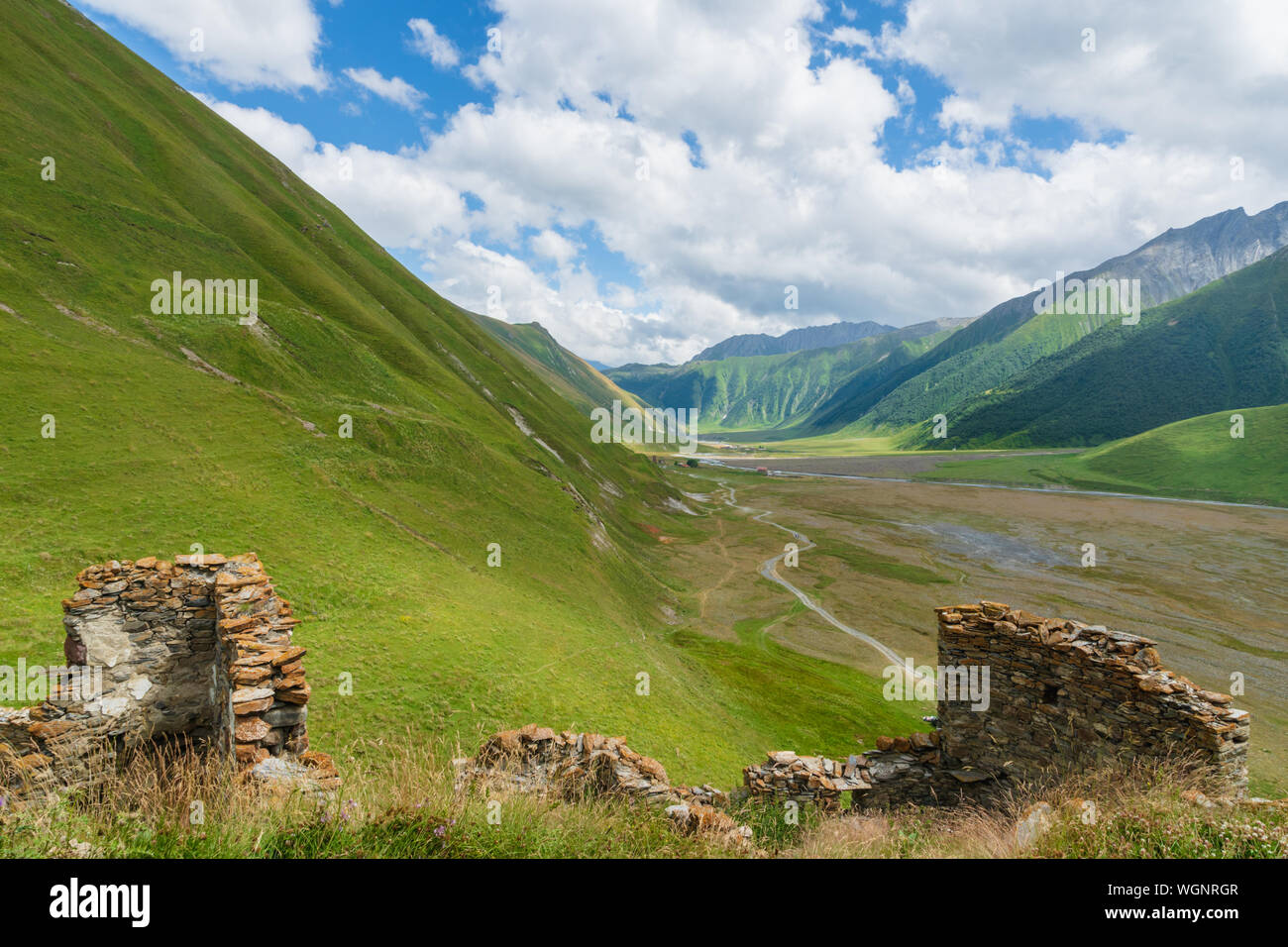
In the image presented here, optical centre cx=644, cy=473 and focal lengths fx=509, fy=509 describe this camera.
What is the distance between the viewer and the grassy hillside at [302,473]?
2419 cm

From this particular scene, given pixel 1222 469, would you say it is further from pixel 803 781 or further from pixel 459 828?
pixel 459 828

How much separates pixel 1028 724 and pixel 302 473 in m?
42.6

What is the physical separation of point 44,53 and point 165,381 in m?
81.6

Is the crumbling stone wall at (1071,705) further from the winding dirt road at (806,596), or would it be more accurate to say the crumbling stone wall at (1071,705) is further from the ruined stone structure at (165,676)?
the winding dirt road at (806,596)

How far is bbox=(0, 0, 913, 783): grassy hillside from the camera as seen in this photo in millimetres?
24188

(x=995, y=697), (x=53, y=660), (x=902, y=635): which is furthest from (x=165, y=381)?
(x=902, y=635)

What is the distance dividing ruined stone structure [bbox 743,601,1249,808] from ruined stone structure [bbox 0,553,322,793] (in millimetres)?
12852

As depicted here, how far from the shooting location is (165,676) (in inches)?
504

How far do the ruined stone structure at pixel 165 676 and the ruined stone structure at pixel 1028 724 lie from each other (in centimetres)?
1285

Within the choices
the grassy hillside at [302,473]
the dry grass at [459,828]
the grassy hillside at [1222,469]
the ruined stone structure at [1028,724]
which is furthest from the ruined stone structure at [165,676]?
the grassy hillside at [1222,469]

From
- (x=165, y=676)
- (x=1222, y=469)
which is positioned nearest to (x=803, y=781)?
(x=165, y=676)
